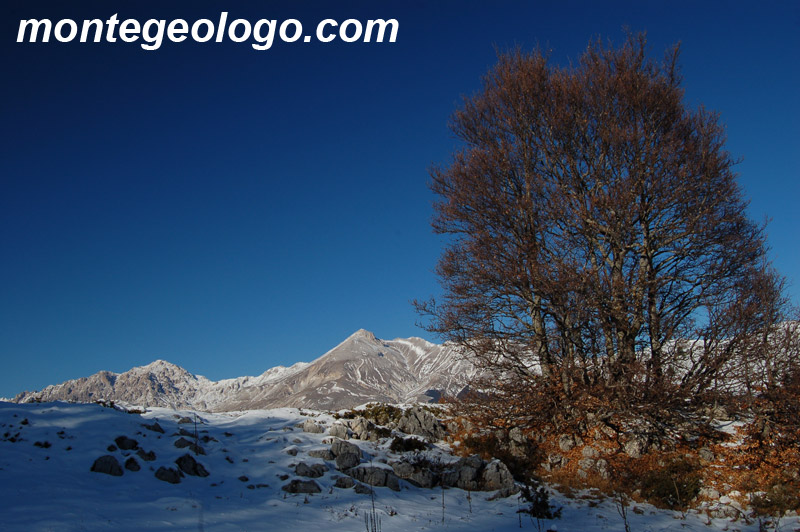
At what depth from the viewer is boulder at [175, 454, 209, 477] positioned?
11.2 m

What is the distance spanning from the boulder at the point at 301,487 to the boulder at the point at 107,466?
135 inches

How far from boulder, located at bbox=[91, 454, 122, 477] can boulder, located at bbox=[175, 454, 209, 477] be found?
1276 mm

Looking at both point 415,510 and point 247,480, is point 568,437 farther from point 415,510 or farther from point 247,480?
point 247,480

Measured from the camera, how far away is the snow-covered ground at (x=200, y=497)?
8172 millimetres

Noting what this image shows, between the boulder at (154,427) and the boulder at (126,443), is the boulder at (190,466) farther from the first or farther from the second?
the boulder at (154,427)

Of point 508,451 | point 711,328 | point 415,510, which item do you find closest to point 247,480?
point 415,510

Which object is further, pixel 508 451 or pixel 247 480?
pixel 508 451

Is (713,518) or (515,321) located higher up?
(515,321)

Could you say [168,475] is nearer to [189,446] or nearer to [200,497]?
[200,497]

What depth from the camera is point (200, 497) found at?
9.81 meters

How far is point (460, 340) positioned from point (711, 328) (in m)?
7.06

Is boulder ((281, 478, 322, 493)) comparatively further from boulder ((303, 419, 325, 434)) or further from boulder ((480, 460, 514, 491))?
boulder ((303, 419, 325, 434))

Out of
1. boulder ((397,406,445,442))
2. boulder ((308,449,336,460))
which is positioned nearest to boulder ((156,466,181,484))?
boulder ((308,449,336,460))

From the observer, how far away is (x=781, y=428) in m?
12.1
